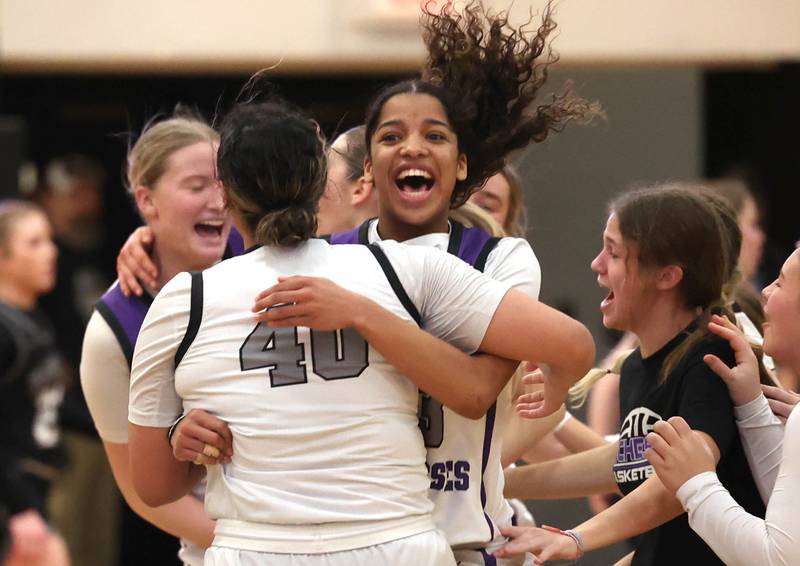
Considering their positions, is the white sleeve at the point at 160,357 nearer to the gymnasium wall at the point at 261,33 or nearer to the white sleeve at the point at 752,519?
the white sleeve at the point at 752,519

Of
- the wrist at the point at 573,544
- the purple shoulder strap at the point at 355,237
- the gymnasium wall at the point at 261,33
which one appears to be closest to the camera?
the wrist at the point at 573,544

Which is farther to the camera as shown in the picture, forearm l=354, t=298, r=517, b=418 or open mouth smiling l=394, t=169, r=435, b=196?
open mouth smiling l=394, t=169, r=435, b=196

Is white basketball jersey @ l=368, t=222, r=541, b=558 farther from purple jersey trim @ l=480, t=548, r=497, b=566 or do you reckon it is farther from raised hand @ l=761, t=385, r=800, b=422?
raised hand @ l=761, t=385, r=800, b=422

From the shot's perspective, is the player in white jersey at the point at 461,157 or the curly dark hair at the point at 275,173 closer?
the curly dark hair at the point at 275,173

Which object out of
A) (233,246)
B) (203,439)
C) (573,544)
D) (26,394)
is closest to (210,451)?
(203,439)

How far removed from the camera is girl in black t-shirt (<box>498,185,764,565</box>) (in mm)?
3045

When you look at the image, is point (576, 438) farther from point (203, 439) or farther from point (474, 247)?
point (203, 439)

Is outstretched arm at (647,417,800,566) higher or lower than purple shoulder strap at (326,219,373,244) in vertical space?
lower

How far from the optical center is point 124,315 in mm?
3709

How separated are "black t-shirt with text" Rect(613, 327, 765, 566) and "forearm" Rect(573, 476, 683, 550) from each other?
127 mm

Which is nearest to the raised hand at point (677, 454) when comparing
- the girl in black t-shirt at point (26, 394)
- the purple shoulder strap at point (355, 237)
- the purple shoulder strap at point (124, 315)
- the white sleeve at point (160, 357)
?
the purple shoulder strap at point (355, 237)

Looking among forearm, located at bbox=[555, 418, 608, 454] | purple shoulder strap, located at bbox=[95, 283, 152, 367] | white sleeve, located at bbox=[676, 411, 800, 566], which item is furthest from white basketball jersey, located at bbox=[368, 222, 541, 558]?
purple shoulder strap, located at bbox=[95, 283, 152, 367]

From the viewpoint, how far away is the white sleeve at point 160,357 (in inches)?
107

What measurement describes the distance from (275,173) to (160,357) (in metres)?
0.43
